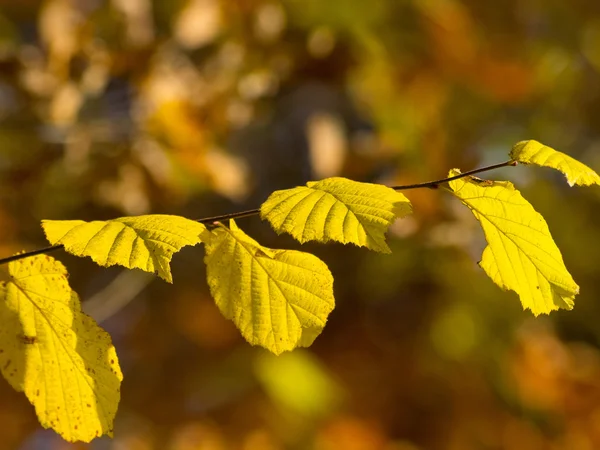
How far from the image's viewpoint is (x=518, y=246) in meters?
0.49

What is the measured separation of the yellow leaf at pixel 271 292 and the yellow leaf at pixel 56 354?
0.09 m

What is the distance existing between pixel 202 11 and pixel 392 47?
75 centimetres

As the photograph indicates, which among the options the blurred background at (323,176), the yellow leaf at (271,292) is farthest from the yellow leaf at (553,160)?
the blurred background at (323,176)

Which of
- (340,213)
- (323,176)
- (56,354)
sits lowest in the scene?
(323,176)

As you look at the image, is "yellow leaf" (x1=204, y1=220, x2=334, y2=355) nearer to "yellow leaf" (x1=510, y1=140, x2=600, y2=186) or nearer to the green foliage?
the green foliage

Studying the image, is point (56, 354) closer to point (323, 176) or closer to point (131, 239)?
point (131, 239)

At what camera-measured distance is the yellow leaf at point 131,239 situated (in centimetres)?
44

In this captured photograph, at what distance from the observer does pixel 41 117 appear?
1.46m

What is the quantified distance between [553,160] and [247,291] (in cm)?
22

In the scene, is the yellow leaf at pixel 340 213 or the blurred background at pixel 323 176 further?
the blurred background at pixel 323 176

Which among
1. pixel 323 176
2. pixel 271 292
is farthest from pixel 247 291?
pixel 323 176

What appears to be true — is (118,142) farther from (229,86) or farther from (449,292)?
(449,292)

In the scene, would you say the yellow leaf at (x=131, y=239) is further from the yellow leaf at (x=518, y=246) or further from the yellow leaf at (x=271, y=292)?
the yellow leaf at (x=518, y=246)

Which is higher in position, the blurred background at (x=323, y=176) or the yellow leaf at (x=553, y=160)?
the yellow leaf at (x=553, y=160)
